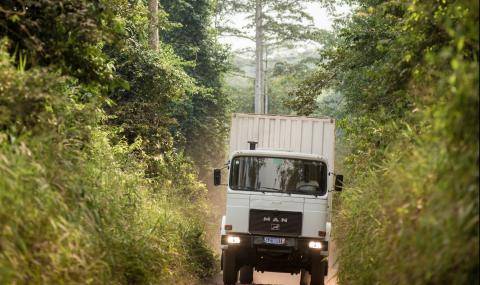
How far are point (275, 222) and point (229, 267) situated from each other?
1262mm

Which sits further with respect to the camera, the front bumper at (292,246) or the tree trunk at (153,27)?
the tree trunk at (153,27)

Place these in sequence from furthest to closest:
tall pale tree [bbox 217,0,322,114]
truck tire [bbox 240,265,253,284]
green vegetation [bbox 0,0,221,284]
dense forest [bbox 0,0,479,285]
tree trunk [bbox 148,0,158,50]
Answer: tall pale tree [bbox 217,0,322,114], tree trunk [bbox 148,0,158,50], truck tire [bbox 240,265,253,284], green vegetation [bbox 0,0,221,284], dense forest [bbox 0,0,479,285]

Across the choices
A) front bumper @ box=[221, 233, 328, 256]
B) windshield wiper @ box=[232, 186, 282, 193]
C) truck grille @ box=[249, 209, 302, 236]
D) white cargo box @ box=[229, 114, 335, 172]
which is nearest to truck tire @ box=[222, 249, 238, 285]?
front bumper @ box=[221, 233, 328, 256]

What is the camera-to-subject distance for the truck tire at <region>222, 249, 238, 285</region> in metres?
14.4

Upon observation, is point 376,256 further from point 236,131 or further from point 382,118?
point 236,131

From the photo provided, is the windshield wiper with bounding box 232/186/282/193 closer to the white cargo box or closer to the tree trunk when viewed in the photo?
the white cargo box

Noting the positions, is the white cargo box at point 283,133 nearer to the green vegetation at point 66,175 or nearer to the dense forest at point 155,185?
the dense forest at point 155,185

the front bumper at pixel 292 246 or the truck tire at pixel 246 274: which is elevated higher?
the front bumper at pixel 292 246

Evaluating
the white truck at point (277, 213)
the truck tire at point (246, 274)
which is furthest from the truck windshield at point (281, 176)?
the truck tire at point (246, 274)

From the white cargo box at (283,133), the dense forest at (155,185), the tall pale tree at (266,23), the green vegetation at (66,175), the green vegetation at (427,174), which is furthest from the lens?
the tall pale tree at (266,23)

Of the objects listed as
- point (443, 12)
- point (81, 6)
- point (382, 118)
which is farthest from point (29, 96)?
point (382, 118)

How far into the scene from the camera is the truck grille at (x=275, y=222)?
46.2 ft

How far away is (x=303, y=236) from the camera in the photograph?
14.0 m

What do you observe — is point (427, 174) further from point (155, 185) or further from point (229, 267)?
point (155, 185)
